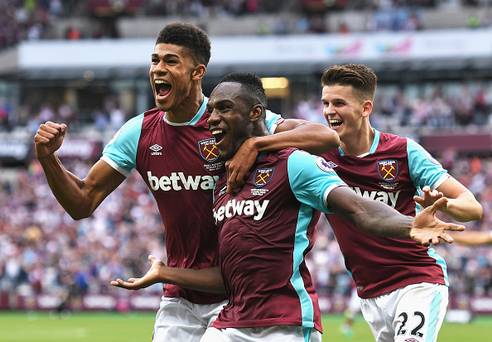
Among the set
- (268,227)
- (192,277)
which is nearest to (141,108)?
(192,277)

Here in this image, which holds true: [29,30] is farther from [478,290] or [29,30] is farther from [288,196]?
[288,196]

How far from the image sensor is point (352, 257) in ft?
28.3

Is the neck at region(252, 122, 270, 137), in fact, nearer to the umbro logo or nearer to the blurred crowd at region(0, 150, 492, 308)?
the umbro logo

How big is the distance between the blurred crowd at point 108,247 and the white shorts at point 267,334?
21.1m

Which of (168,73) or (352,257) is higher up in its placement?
(168,73)

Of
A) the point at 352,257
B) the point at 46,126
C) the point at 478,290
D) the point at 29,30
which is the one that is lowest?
the point at 478,290

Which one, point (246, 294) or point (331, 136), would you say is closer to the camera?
point (246, 294)

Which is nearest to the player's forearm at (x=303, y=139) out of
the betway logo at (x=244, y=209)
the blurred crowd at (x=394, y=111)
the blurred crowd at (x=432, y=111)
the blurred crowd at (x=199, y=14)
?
the betway logo at (x=244, y=209)

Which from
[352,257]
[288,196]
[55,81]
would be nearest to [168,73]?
[288,196]

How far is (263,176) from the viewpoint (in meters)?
6.85

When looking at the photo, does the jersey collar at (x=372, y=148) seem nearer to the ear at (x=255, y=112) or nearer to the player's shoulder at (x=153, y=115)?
the player's shoulder at (x=153, y=115)

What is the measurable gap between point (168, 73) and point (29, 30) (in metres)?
38.3

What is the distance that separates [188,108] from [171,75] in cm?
32

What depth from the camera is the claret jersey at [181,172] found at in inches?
303
